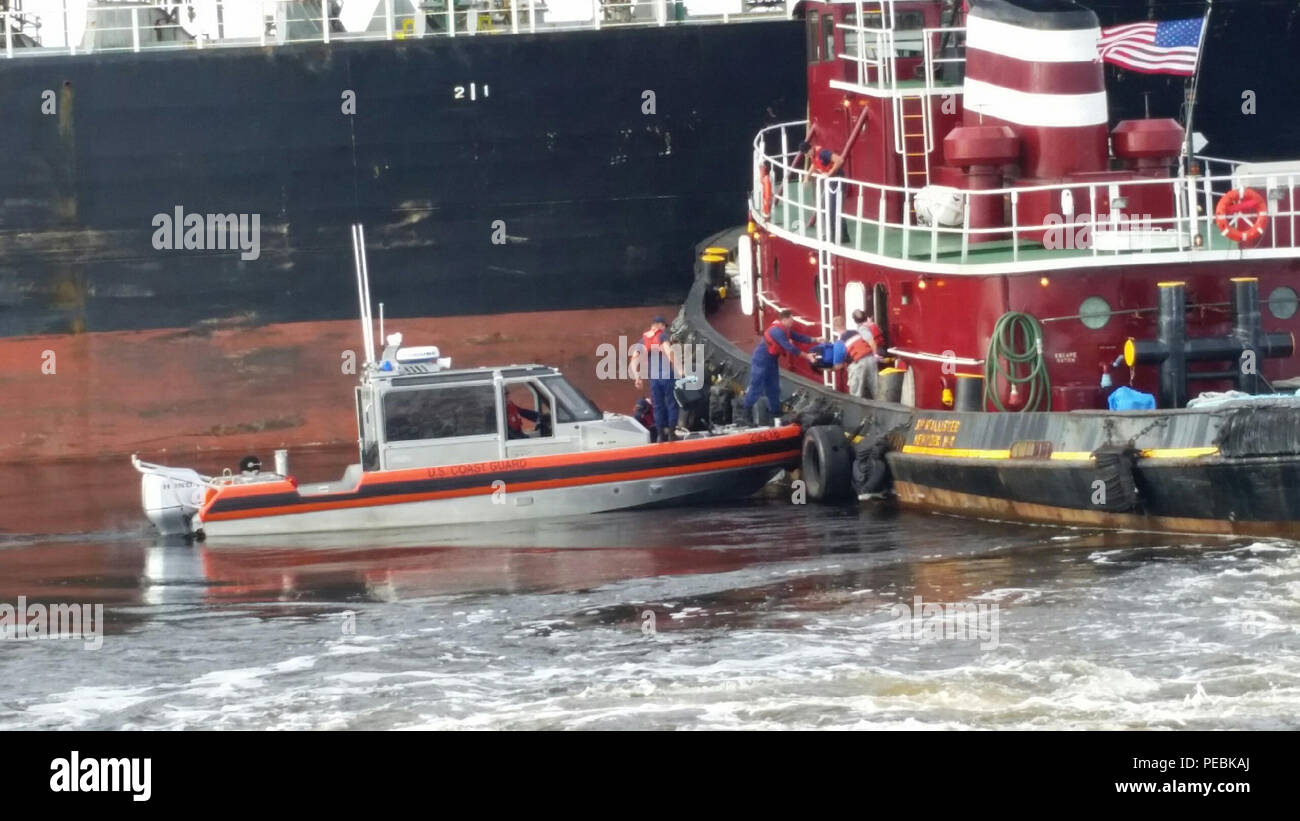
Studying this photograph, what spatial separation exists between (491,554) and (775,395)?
12.0ft

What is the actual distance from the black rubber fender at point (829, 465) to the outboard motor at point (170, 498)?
17.8 ft

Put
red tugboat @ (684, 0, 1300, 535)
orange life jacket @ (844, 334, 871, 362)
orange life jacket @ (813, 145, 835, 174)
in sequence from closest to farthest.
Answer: red tugboat @ (684, 0, 1300, 535) < orange life jacket @ (844, 334, 871, 362) < orange life jacket @ (813, 145, 835, 174)

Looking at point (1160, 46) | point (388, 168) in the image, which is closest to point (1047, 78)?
point (1160, 46)

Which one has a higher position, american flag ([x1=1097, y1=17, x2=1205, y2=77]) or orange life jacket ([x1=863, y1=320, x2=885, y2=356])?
american flag ([x1=1097, y1=17, x2=1205, y2=77])

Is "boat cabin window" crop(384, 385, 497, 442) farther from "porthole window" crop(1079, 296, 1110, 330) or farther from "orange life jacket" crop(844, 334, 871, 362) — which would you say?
"porthole window" crop(1079, 296, 1110, 330)

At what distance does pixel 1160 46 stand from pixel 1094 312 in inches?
89.3

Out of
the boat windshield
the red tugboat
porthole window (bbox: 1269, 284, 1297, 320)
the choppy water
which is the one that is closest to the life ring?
the red tugboat

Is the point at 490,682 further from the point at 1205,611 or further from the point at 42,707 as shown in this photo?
the point at 1205,611

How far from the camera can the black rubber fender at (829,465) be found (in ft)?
53.0

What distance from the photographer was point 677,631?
11.6m

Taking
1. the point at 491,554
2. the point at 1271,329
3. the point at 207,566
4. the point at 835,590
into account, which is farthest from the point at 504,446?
the point at 1271,329

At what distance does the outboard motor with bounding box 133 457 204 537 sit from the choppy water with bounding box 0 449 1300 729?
0.42 m

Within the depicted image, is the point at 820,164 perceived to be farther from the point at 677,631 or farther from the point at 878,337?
the point at 677,631

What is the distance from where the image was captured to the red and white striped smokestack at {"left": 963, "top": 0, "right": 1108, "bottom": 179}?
51.9 ft
